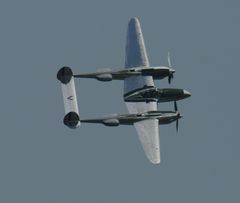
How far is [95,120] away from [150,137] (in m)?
7.73

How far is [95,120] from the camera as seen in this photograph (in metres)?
145

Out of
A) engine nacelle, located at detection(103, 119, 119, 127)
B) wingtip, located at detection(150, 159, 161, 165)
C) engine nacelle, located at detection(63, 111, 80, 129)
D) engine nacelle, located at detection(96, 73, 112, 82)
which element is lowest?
wingtip, located at detection(150, 159, 161, 165)

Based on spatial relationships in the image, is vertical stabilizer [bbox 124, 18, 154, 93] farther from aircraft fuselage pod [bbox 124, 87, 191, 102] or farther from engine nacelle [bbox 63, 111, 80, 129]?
engine nacelle [bbox 63, 111, 80, 129]

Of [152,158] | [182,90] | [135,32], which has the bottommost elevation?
[152,158]

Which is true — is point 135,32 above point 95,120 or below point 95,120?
above

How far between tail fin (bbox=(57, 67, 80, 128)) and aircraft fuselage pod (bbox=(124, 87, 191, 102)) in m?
8.87

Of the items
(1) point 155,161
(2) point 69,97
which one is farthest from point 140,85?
(1) point 155,161

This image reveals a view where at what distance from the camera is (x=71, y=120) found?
143250 mm

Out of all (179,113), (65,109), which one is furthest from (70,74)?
(179,113)

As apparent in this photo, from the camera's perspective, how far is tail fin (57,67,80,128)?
470ft

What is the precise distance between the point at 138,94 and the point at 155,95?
2.33 m

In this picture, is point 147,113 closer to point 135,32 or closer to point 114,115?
point 114,115

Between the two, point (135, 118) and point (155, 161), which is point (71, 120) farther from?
point (155, 161)

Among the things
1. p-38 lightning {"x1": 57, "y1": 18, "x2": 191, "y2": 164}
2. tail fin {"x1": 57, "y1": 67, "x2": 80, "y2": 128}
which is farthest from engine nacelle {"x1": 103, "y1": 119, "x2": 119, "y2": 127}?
tail fin {"x1": 57, "y1": 67, "x2": 80, "y2": 128}
